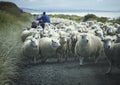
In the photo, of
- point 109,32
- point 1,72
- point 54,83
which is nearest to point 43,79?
point 54,83

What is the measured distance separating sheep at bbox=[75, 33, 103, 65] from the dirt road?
28 cm

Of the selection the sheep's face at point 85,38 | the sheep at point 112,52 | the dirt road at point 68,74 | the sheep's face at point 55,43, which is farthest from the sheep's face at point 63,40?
the sheep at point 112,52

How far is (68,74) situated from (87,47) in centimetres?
172

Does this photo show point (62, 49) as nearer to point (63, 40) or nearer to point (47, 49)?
point (63, 40)

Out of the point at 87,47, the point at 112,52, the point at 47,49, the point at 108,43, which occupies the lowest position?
the point at 47,49

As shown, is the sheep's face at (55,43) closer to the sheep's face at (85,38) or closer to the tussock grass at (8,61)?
the sheep's face at (85,38)

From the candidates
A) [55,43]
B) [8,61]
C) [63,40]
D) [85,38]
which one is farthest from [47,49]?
[8,61]

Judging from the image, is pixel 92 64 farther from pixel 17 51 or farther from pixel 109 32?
pixel 109 32

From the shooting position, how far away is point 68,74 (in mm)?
7961

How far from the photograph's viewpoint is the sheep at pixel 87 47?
9.45 meters

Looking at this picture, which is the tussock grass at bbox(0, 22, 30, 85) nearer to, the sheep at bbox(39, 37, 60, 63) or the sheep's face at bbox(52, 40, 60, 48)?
the sheep at bbox(39, 37, 60, 63)

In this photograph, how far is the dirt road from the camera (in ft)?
23.7

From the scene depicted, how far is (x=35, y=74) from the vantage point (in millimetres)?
8250

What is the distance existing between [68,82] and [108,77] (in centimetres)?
87
